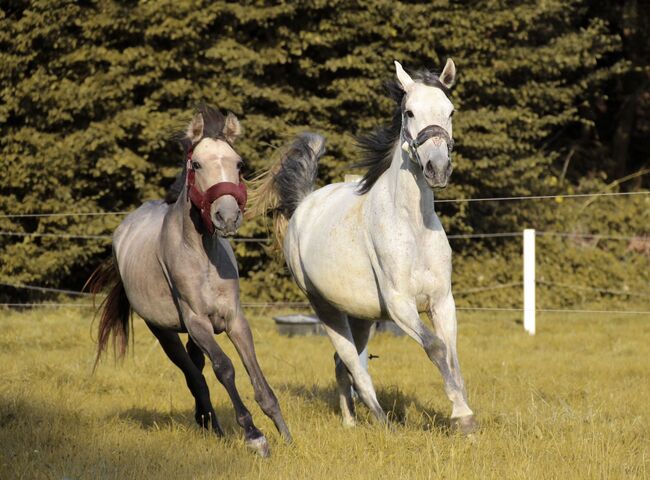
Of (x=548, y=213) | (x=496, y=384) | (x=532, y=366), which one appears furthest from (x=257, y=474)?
(x=548, y=213)

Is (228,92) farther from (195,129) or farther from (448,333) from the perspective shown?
(448,333)

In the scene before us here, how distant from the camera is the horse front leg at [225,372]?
596 centimetres

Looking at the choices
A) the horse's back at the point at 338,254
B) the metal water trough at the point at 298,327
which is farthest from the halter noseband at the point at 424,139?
the metal water trough at the point at 298,327

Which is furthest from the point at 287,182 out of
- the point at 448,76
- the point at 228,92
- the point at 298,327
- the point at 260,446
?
the point at 228,92

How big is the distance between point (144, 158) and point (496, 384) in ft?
30.4

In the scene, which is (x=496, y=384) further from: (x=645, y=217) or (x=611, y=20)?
A: (x=611, y=20)

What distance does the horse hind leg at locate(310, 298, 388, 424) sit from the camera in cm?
697

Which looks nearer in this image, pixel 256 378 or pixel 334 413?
pixel 256 378

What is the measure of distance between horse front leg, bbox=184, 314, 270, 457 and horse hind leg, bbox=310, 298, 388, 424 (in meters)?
1.03

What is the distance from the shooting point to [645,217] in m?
19.0

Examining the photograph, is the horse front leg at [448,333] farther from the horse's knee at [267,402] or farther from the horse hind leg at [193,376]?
the horse hind leg at [193,376]

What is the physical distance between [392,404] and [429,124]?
2.81 metres

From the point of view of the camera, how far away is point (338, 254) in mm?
6980

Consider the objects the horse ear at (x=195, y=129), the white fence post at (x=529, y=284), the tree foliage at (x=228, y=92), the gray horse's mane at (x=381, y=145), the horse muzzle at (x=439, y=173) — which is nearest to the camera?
the horse muzzle at (x=439, y=173)
